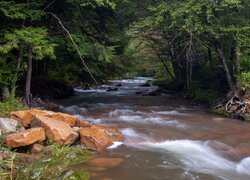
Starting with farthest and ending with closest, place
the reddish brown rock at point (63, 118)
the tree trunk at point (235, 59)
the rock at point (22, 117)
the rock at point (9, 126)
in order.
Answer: the tree trunk at point (235, 59) → the reddish brown rock at point (63, 118) → the rock at point (22, 117) → the rock at point (9, 126)

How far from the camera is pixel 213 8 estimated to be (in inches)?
547

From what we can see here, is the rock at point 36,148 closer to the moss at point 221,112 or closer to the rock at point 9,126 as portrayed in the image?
the rock at point 9,126

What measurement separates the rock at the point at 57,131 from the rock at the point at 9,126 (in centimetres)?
37

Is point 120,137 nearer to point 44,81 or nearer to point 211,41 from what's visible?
point 211,41

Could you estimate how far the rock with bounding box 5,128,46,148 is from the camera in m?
7.25

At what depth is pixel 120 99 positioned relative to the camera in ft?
61.9

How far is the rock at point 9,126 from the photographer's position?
25.6 ft

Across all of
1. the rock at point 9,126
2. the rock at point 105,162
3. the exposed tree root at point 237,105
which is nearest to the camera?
the rock at point 105,162

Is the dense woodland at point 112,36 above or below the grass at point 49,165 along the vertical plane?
above

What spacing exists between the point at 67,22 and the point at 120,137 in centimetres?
755

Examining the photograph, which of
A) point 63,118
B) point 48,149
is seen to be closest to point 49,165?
point 48,149

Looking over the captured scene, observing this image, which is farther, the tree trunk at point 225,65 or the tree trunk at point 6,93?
the tree trunk at point 225,65

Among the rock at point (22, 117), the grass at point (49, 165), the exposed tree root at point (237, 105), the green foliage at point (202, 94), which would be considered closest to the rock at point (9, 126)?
the rock at point (22, 117)

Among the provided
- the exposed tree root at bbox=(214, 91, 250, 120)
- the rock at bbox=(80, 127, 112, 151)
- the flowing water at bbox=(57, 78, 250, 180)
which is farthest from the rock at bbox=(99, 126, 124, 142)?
the exposed tree root at bbox=(214, 91, 250, 120)
